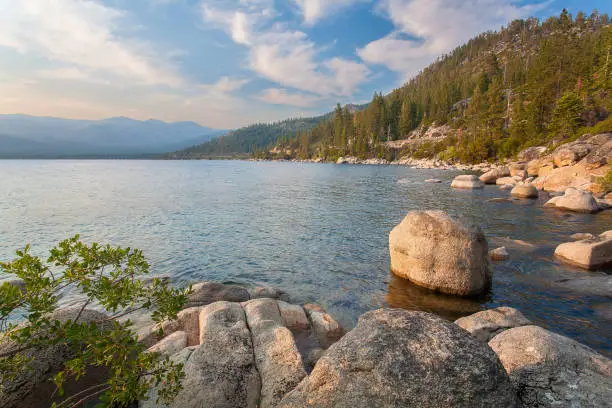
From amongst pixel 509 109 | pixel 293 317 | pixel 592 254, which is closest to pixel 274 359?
pixel 293 317

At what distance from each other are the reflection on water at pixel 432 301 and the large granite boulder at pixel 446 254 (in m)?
0.29

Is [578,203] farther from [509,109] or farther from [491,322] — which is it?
[509,109]

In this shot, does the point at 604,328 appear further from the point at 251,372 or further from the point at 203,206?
the point at 203,206

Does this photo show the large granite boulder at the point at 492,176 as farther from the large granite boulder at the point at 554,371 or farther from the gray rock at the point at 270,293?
the large granite boulder at the point at 554,371

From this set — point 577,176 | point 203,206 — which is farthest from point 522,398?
point 577,176

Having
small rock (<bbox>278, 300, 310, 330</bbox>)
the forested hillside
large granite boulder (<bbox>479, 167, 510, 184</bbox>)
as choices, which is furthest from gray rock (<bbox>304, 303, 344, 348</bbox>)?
the forested hillside

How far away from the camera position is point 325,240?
21641mm

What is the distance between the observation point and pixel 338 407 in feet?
13.9

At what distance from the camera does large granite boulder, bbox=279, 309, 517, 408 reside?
416cm

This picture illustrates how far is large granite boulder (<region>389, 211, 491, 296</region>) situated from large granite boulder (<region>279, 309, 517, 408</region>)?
836 centimetres

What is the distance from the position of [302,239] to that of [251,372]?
1557cm

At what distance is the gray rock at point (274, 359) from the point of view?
20.0 ft

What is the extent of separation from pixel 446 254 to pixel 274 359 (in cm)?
892

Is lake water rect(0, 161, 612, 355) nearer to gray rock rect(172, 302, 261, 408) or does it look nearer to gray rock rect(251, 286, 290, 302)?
gray rock rect(251, 286, 290, 302)
